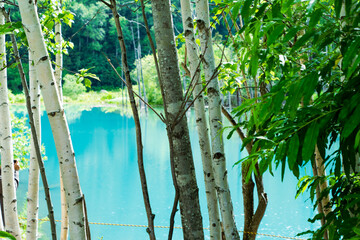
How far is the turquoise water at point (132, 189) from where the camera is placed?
6801 mm

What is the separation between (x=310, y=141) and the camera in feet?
2.52

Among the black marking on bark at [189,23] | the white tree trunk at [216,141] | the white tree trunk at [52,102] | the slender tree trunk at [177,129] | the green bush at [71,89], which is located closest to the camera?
the slender tree trunk at [177,129]

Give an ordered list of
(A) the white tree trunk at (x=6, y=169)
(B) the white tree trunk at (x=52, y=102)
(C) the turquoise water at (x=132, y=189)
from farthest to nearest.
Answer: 1. (C) the turquoise water at (x=132, y=189)
2. (A) the white tree trunk at (x=6, y=169)
3. (B) the white tree trunk at (x=52, y=102)

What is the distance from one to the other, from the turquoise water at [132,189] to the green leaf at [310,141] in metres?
3.56

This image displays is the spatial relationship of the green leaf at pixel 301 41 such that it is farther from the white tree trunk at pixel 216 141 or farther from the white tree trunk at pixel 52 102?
the white tree trunk at pixel 216 141

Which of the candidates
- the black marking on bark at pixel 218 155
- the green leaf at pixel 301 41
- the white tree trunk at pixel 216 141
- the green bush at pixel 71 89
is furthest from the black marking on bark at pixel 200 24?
the green bush at pixel 71 89

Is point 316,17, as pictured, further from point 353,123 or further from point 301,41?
point 353,123

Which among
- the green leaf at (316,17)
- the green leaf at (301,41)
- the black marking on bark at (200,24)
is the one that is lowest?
the green leaf at (301,41)

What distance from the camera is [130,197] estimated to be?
334 inches

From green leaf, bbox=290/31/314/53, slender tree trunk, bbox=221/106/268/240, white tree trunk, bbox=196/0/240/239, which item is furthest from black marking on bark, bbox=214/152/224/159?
green leaf, bbox=290/31/314/53

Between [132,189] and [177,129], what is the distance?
27.4 ft

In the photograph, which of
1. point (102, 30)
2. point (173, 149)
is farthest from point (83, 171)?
point (102, 30)

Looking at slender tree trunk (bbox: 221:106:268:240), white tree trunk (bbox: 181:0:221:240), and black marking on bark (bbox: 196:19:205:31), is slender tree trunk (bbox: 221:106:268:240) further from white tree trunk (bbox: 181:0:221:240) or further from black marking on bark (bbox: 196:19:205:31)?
black marking on bark (bbox: 196:19:205:31)

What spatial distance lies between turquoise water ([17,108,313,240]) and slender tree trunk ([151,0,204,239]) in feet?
10.6
